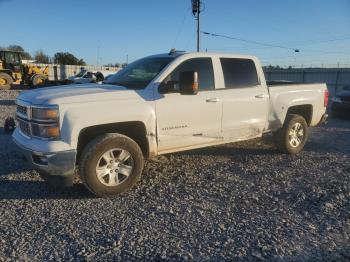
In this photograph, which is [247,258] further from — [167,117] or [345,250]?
[167,117]

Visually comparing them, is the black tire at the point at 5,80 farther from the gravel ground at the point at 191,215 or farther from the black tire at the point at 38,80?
the gravel ground at the point at 191,215

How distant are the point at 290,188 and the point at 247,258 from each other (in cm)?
225

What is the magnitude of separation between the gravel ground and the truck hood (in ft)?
4.31

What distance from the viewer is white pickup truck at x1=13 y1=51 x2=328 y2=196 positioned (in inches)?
184

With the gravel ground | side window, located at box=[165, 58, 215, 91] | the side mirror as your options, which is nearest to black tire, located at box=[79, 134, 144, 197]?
the gravel ground

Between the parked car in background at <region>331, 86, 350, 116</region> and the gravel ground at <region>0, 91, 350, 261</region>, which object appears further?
the parked car in background at <region>331, 86, 350, 116</region>

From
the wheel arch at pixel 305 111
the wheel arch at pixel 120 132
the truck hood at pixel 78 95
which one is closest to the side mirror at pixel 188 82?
the truck hood at pixel 78 95

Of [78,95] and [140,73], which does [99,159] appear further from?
[140,73]

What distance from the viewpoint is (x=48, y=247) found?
372 centimetres

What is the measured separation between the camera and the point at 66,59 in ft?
222

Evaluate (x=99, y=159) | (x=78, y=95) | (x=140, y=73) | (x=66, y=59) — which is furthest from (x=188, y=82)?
(x=66, y=59)

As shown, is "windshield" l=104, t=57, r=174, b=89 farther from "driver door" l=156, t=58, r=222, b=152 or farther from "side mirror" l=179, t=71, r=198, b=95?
"side mirror" l=179, t=71, r=198, b=95

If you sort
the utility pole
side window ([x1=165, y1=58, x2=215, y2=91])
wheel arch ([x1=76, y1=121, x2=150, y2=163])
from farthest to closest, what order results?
the utility pole
side window ([x1=165, y1=58, x2=215, y2=91])
wheel arch ([x1=76, y1=121, x2=150, y2=163])

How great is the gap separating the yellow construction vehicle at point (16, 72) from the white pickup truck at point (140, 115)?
24.4 m
